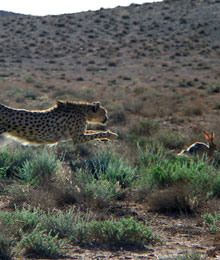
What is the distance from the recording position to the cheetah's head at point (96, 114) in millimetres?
9938

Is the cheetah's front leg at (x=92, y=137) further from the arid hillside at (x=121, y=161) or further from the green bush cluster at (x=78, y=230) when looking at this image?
the green bush cluster at (x=78, y=230)

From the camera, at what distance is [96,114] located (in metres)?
10.0

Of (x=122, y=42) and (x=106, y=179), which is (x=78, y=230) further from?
(x=122, y=42)

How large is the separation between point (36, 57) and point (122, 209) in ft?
115

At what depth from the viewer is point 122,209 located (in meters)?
6.57

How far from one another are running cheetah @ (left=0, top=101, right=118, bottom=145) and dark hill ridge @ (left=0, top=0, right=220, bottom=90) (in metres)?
20.1

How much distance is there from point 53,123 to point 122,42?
36754mm

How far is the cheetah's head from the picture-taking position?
391 inches

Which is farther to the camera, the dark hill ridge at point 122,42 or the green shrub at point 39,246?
the dark hill ridge at point 122,42

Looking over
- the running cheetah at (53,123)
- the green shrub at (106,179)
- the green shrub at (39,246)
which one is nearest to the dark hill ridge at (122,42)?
the running cheetah at (53,123)

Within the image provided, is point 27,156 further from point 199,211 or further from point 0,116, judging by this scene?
point 199,211

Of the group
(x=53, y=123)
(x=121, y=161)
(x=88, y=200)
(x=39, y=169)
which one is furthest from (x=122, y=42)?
(x=88, y=200)

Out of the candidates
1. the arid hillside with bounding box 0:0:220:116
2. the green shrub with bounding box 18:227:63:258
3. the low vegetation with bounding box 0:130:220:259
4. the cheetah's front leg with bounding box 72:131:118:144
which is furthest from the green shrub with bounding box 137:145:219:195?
the arid hillside with bounding box 0:0:220:116

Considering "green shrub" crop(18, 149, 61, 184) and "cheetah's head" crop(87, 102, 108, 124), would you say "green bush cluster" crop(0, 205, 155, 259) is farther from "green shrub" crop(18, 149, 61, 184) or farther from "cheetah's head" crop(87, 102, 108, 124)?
"cheetah's head" crop(87, 102, 108, 124)
